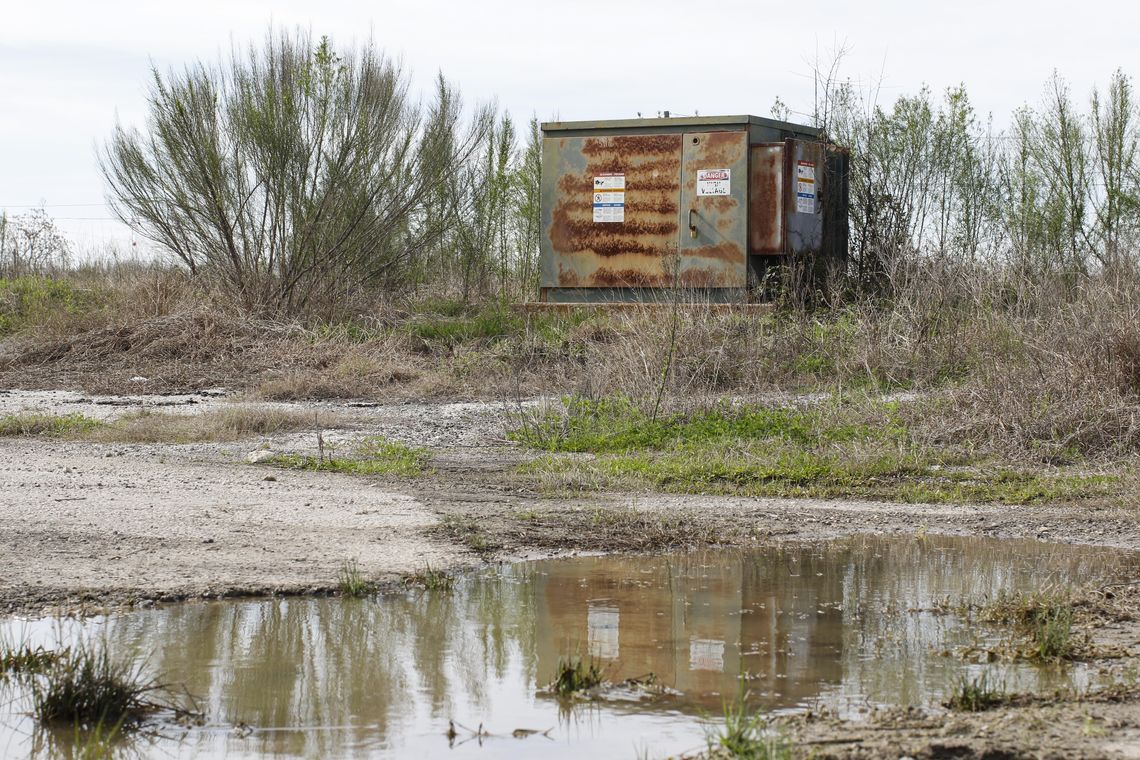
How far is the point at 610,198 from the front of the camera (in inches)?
672

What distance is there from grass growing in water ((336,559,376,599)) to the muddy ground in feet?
0.19

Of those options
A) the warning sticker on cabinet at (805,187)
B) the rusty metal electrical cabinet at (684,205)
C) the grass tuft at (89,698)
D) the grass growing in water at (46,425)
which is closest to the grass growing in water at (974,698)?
the grass tuft at (89,698)

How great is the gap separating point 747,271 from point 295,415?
22.8 ft

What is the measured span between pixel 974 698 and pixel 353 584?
276 centimetres

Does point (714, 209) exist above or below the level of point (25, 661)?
above

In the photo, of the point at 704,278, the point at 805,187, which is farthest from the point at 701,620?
the point at 805,187

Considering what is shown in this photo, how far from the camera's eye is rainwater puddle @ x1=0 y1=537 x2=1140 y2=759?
3.80 meters

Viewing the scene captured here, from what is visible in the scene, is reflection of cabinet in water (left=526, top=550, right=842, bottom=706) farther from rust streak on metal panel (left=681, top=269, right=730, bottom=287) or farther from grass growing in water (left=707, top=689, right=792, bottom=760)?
rust streak on metal panel (left=681, top=269, right=730, bottom=287)

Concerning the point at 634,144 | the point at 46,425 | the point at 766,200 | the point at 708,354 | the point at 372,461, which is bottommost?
the point at 372,461

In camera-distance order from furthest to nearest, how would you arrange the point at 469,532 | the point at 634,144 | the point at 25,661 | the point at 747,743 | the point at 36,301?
the point at 36,301 → the point at 634,144 → the point at 469,532 → the point at 25,661 → the point at 747,743

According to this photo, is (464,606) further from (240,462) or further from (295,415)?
(295,415)

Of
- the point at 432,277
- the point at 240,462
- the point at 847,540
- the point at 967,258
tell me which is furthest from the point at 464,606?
the point at 432,277

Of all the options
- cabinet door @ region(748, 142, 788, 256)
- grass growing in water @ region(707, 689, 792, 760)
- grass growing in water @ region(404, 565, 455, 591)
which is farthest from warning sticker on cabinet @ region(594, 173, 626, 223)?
grass growing in water @ region(707, 689, 792, 760)

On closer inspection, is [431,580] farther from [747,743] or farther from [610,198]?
[610,198]
